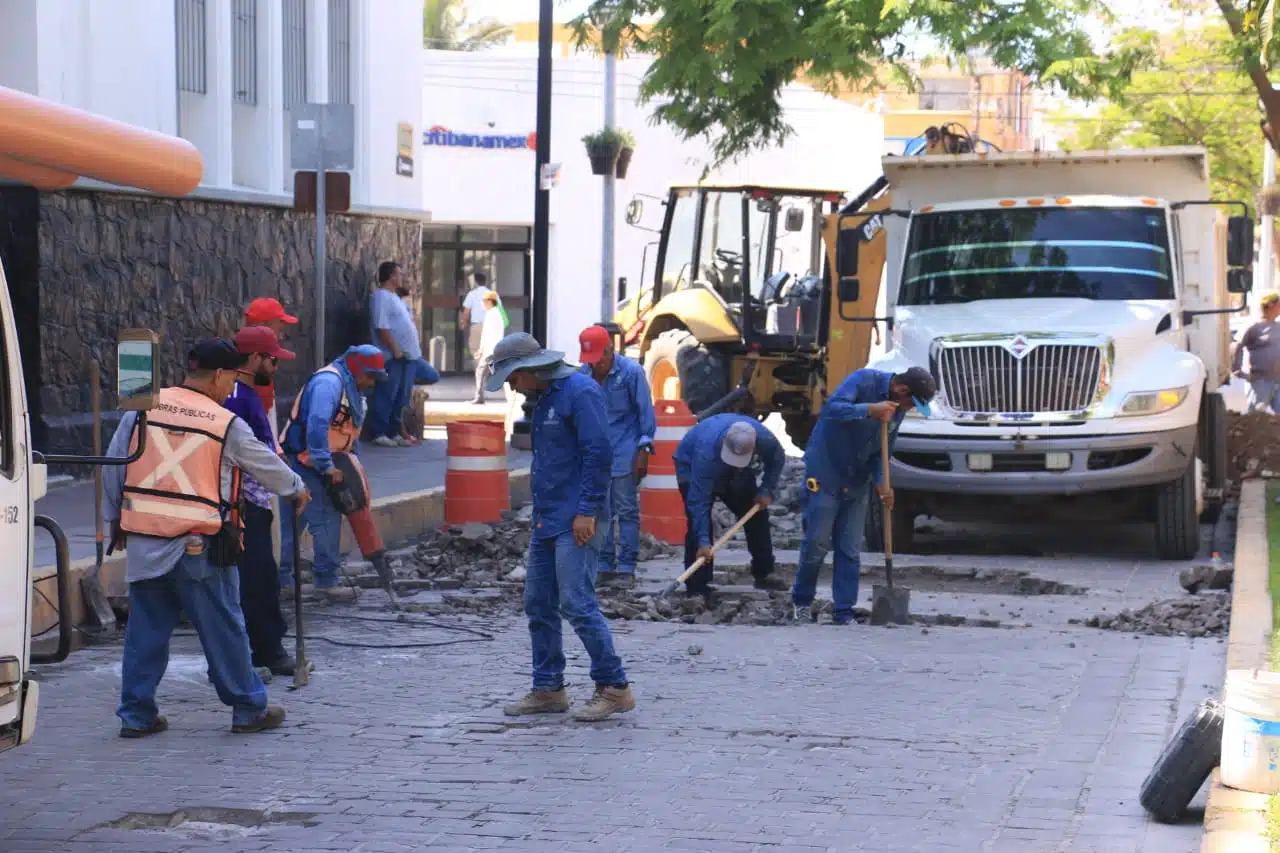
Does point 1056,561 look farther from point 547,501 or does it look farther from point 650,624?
point 547,501

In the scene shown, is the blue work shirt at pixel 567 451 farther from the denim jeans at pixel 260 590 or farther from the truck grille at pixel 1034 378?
the truck grille at pixel 1034 378

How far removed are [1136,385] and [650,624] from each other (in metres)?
4.63

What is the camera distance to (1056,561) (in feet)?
47.2

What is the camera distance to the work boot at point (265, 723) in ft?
27.1

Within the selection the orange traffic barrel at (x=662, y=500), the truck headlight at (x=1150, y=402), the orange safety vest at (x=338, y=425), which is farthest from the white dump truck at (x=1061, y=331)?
the orange safety vest at (x=338, y=425)

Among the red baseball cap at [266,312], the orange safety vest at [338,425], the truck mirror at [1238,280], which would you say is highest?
the truck mirror at [1238,280]

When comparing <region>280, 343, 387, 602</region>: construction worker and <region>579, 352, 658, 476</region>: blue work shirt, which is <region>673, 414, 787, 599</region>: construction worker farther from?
<region>280, 343, 387, 602</region>: construction worker

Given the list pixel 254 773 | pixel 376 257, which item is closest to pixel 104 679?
pixel 254 773

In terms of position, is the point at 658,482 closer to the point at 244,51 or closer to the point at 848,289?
the point at 848,289

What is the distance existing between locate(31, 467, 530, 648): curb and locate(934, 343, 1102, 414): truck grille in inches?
175

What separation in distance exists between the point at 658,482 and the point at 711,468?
3.08 metres

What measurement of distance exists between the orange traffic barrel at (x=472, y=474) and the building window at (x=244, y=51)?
20.1 ft

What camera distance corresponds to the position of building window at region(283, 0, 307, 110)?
20953mm

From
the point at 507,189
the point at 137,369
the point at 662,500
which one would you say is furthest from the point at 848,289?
the point at 507,189
